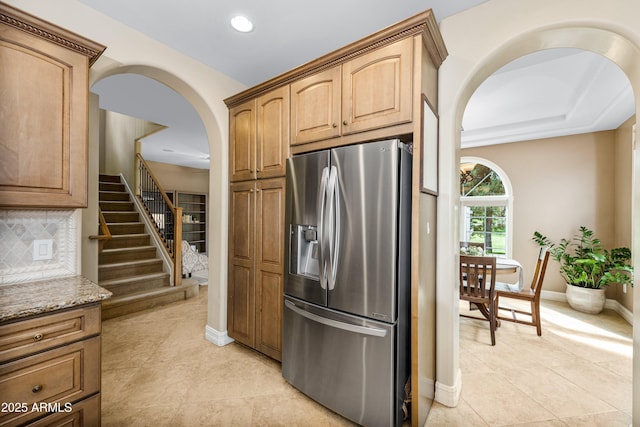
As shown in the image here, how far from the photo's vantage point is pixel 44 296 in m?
1.42

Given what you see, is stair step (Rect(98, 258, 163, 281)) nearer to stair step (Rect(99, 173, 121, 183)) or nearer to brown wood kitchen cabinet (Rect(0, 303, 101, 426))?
stair step (Rect(99, 173, 121, 183))

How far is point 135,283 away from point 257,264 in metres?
2.73

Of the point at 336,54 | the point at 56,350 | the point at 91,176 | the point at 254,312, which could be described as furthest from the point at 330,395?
the point at 91,176

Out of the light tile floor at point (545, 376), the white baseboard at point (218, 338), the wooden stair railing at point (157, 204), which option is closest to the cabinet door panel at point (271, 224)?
the white baseboard at point (218, 338)

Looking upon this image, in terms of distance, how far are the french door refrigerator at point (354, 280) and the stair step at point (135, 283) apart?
3.25 m

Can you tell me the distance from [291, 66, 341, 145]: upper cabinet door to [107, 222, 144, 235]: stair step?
14.4 feet

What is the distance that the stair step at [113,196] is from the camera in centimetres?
551

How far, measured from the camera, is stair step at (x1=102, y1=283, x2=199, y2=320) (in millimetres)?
3559

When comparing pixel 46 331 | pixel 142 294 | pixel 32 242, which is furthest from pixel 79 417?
pixel 142 294

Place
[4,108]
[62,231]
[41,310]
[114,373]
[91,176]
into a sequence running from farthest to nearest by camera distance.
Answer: [91,176]
[114,373]
[62,231]
[4,108]
[41,310]

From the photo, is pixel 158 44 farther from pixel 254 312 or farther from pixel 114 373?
pixel 114 373

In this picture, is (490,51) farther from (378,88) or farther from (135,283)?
(135,283)

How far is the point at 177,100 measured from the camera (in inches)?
146

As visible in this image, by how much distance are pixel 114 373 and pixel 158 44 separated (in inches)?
113
